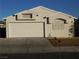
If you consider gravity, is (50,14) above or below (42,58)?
above

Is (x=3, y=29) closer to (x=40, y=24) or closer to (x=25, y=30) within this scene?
(x=25, y=30)

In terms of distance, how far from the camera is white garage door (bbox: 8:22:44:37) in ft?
154

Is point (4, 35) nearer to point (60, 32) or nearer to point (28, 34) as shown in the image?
point (28, 34)

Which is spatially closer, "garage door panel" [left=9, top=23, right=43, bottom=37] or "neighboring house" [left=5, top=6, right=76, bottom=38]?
"garage door panel" [left=9, top=23, right=43, bottom=37]

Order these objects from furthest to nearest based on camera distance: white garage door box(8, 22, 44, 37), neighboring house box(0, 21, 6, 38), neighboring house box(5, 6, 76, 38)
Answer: neighboring house box(0, 21, 6, 38), neighboring house box(5, 6, 76, 38), white garage door box(8, 22, 44, 37)

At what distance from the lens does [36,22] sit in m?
48.0

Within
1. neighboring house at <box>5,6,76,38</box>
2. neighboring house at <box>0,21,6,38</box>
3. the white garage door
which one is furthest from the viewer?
neighboring house at <box>0,21,6,38</box>

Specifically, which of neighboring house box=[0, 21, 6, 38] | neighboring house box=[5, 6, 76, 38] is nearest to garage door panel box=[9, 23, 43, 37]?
neighboring house box=[5, 6, 76, 38]

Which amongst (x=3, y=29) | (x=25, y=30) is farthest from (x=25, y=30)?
(x=3, y=29)

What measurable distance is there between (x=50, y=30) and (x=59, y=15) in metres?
3.05

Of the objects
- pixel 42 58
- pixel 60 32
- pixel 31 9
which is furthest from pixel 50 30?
pixel 42 58

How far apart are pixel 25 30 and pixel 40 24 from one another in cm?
272

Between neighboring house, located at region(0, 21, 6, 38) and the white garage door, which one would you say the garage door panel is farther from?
neighboring house, located at region(0, 21, 6, 38)

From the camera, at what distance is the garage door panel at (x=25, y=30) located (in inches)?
1852
